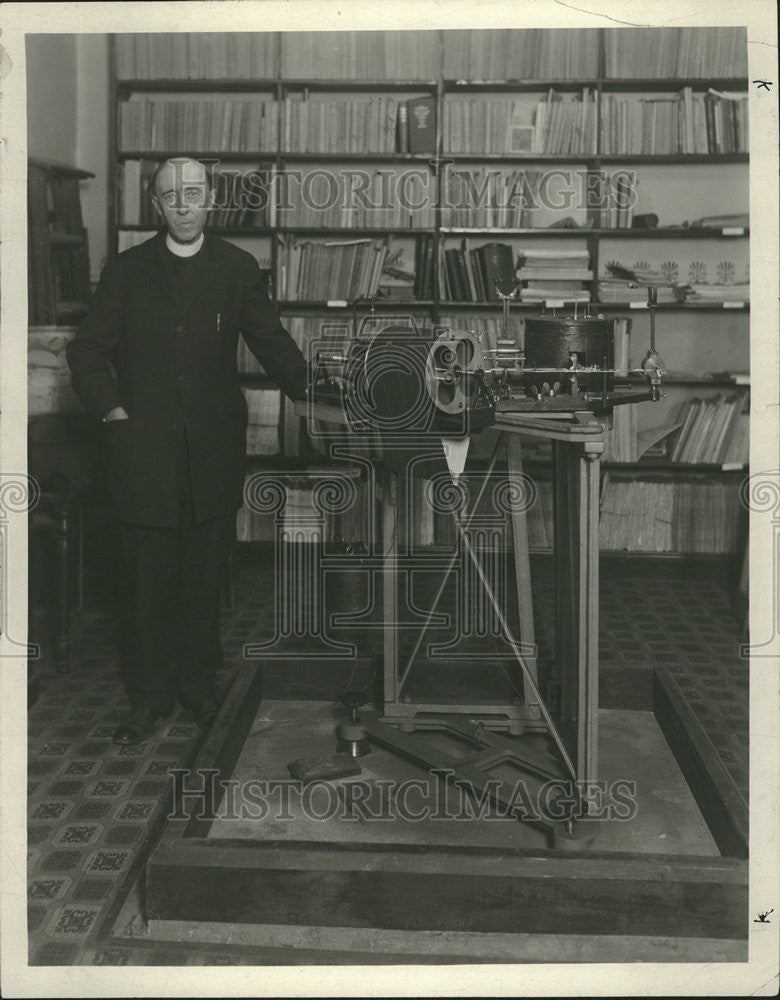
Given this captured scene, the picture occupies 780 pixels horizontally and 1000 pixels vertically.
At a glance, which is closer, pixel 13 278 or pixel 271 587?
pixel 13 278

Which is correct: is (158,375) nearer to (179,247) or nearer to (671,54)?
(179,247)

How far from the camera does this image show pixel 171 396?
2994 mm

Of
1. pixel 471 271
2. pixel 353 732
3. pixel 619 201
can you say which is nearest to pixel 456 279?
pixel 471 271

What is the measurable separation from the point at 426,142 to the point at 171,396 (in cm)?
238

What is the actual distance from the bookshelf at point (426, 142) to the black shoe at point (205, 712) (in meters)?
1.92

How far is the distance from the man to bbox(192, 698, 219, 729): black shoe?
0.05 feet

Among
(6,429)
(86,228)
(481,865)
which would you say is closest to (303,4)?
(6,429)

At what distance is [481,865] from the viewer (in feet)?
7.00

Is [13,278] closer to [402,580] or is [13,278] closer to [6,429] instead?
[6,429]

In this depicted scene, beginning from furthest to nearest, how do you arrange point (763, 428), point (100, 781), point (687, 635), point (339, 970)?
point (687, 635) < point (100, 781) < point (763, 428) < point (339, 970)

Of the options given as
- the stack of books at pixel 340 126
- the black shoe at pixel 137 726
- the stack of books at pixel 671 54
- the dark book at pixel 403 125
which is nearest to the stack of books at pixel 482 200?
the dark book at pixel 403 125

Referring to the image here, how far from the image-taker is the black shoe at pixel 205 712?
3.13 meters

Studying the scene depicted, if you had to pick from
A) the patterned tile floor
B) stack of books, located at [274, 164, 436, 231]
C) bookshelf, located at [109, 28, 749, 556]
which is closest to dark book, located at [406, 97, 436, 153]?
bookshelf, located at [109, 28, 749, 556]

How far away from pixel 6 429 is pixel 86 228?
10.2 ft
